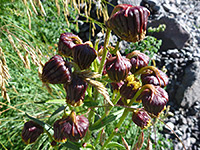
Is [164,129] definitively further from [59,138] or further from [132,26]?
[132,26]

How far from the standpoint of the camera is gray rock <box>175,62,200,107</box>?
2.99 m

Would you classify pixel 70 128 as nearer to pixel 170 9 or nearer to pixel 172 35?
pixel 172 35

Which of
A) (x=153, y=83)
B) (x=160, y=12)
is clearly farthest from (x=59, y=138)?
(x=160, y=12)

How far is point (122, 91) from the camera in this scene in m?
0.98

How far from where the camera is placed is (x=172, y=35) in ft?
11.6

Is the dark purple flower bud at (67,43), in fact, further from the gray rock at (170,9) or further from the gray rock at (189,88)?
the gray rock at (170,9)

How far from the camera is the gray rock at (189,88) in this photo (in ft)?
9.80

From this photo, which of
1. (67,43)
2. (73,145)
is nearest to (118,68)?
(67,43)

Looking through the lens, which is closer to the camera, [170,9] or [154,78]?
[154,78]

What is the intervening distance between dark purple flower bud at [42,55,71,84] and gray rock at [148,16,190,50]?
291 cm

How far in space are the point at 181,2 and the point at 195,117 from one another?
267 cm

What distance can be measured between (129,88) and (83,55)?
0.85 feet

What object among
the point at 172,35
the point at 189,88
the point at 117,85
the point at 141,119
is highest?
the point at 117,85

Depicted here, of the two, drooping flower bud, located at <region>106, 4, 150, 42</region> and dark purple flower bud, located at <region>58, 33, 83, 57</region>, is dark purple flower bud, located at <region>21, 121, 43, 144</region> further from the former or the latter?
drooping flower bud, located at <region>106, 4, 150, 42</region>
